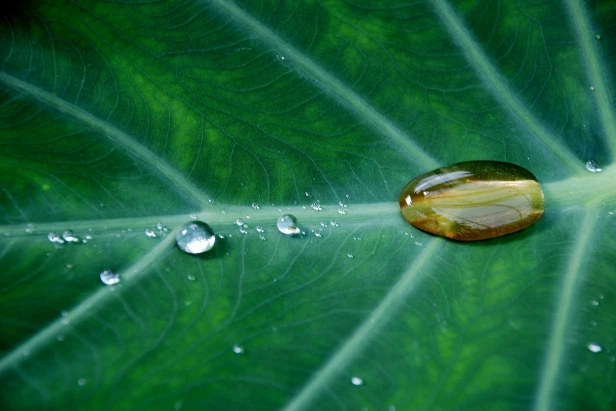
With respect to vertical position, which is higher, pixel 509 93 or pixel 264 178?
pixel 509 93

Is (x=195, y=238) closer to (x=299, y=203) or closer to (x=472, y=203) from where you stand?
(x=299, y=203)

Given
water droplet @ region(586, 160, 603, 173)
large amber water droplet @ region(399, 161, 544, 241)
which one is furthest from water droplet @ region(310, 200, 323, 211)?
water droplet @ region(586, 160, 603, 173)

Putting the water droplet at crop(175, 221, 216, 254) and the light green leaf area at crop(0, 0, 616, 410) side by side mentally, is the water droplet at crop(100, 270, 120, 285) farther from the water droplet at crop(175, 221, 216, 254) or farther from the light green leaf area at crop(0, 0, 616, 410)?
the water droplet at crop(175, 221, 216, 254)

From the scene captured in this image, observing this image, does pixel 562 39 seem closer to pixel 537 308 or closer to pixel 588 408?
pixel 537 308

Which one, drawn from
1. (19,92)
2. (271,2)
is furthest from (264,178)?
(19,92)

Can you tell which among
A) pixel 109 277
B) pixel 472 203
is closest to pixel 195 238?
pixel 109 277

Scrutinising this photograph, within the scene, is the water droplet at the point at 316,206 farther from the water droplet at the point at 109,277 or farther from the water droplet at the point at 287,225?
the water droplet at the point at 109,277

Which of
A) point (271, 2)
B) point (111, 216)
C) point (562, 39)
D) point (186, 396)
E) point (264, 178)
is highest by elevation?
point (562, 39)
